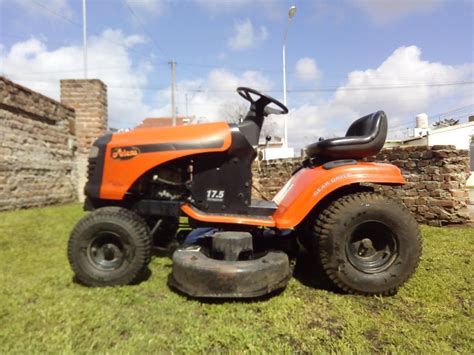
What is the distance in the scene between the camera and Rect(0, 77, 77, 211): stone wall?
595 cm

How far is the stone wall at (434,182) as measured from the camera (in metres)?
4.80

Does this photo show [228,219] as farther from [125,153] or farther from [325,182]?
[125,153]

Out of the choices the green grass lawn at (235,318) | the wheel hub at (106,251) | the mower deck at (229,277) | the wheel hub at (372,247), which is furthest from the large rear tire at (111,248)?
the wheel hub at (372,247)

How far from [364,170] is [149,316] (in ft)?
6.29

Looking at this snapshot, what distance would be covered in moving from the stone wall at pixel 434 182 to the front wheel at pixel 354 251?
7.63 feet

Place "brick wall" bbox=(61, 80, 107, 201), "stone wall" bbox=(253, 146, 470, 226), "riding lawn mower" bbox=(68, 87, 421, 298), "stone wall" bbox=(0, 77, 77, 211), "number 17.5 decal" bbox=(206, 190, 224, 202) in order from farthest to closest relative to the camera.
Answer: "brick wall" bbox=(61, 80, 107, 201)
"stone wall" bbox=(0, 77, 77, 211)
"stone wall" bbox=(253, 146, 470, 226)
"number 17.5 decal" bbox=(206, 190, 224, 202)
"riding lawn mower" bbox=(68, 87, 421, 298)

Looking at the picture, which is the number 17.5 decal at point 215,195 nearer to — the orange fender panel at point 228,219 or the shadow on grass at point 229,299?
the orange fender panel at point 228,219

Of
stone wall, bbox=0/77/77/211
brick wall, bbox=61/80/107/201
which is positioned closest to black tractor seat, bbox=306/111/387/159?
stone wall, bbox=0/77/77/211

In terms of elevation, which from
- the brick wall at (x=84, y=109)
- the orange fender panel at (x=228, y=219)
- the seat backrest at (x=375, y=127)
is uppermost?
the brick wall at (x=84, y=109)

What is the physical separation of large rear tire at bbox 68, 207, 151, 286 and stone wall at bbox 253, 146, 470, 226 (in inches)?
98.8

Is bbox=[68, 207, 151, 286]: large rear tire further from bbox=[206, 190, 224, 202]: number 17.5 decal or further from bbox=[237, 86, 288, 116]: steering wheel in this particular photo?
bbox=[237, 86, 288, 116]: steering wheel

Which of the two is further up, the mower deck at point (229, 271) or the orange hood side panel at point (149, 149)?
the orange hood side panel at point (149, 149)

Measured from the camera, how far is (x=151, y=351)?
1.69 meters

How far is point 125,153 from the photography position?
270 centimetres
